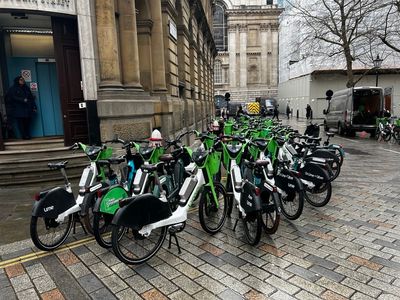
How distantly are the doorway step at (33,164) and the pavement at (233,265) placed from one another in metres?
2.20

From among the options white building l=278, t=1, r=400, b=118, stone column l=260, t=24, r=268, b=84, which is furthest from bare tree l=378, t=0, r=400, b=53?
Result: stone column l=260, t=24, r=268, b=84

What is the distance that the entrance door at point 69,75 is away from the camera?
318 inches

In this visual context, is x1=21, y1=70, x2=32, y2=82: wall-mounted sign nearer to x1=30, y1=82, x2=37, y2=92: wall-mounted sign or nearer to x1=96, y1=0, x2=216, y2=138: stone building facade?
x1=30, y1=82, x2=37, y2=92: wall-mounted sign

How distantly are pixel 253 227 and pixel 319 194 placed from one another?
6.17ft

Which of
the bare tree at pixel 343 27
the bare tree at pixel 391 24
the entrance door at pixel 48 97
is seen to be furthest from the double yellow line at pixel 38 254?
the bare tree at pixel 343 27

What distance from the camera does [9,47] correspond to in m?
9.15

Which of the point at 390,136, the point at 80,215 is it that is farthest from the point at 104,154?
the point at 390,136

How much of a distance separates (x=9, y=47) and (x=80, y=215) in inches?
284

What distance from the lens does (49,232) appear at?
4.15 meters

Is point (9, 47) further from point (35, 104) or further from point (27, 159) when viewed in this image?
point (27, 159)

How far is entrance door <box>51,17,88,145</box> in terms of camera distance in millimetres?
8078

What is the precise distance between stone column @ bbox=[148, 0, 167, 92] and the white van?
9.82 m

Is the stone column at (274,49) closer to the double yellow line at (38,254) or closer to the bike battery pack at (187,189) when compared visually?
the bike battery pack at (187,189)

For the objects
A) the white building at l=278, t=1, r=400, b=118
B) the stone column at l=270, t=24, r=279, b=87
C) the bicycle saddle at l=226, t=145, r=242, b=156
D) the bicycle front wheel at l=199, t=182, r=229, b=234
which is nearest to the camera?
the bicycle front wheel at l=199, t=182, r=229, b=234
